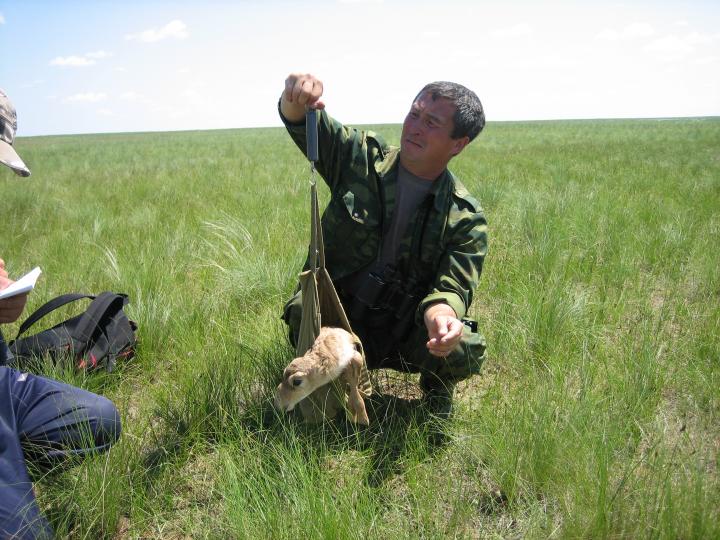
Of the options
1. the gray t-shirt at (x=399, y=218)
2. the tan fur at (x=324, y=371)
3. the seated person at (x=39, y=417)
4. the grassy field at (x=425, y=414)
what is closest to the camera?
the grassy field at (x=425, y=414)

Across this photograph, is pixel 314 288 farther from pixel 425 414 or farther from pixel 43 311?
pixel 43 311

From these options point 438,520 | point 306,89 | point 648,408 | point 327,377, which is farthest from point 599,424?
point 306,89

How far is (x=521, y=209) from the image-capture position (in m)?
4.66

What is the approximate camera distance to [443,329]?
162 centimetres

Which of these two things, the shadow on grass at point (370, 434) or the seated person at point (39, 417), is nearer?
the seated person at point (39, 417)

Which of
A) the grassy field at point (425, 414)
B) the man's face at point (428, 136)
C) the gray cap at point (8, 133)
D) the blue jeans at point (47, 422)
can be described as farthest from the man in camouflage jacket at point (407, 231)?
the gray cap at point (8, 133)

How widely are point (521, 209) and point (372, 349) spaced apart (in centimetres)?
298

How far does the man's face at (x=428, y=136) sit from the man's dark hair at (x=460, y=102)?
0.7 inches

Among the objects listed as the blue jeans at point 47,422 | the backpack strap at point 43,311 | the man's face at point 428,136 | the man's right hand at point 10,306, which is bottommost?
the blue jeans at point 47,422

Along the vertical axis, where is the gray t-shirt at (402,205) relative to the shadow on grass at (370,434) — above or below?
above

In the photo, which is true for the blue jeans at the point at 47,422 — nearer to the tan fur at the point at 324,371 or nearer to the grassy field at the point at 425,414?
the grassy field at the point at 425,414

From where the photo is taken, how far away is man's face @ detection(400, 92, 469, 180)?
1.95 m

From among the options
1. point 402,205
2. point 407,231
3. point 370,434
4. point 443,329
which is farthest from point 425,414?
point 402,205

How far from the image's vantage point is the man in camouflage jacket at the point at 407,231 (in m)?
1.96
